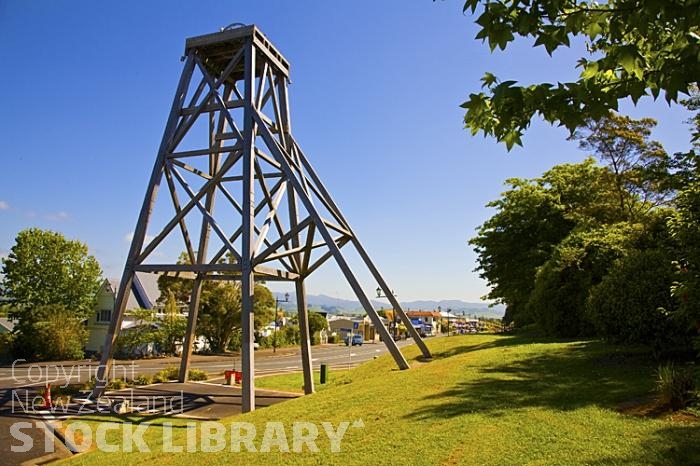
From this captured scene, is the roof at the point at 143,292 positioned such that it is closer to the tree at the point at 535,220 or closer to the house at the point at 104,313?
the house at the point at 104,313

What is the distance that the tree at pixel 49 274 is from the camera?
38.2 meters

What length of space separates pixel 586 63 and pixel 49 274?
45847mm

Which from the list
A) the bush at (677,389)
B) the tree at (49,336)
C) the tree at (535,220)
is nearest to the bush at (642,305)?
the bush at (677,389)

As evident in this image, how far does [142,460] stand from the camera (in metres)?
8.16

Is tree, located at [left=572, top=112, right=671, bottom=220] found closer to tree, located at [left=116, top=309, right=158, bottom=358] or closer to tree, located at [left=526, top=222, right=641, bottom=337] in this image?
tree, located at [left=526, top=222, right=641, bottom=337]

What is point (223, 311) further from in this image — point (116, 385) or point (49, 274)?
point (116, 385)

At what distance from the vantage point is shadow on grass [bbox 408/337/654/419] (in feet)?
24.2

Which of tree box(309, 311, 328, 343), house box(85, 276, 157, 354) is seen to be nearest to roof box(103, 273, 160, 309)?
house box(85, 276, 157, 354)

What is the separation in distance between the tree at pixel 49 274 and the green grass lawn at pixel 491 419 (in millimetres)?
34405

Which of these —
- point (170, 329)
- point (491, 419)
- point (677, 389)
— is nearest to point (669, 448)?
point (677, 389)

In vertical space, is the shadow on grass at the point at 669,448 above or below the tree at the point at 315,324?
below

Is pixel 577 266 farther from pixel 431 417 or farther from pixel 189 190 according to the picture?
pixel 189 190

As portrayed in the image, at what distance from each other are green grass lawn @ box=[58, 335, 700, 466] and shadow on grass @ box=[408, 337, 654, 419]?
0.07 ft

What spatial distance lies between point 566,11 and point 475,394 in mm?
6644
